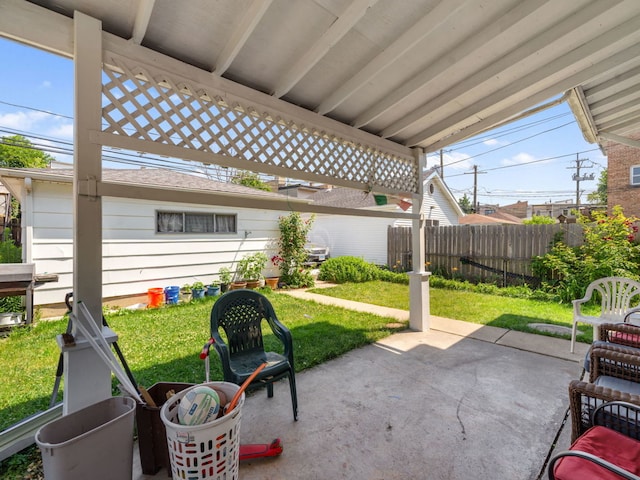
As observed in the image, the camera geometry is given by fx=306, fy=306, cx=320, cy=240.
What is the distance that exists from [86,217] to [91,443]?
1.23m

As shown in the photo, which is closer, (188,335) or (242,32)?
(242,32)

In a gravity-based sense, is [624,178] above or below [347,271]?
above

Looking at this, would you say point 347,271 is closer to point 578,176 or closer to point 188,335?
point 188,335

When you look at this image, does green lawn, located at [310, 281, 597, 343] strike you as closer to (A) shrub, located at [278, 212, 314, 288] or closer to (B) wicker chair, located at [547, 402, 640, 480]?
(A) shrub, located at [278, 212, 314, 288]

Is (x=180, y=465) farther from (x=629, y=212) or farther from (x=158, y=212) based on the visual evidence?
(x=629, y=212)

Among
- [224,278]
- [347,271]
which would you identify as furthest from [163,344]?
[347,271]

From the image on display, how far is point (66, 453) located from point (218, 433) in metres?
0.67

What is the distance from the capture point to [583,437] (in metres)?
1.46

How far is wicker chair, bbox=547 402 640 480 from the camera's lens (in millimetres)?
1187

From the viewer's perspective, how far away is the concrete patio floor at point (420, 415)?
2.01m

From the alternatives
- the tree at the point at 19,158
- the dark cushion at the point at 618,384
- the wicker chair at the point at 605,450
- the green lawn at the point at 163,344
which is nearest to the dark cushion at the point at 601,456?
the wicker chair at the point at 605,450

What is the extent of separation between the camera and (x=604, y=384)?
1.99 m

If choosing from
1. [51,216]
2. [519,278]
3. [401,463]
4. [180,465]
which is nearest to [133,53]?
[180,465]

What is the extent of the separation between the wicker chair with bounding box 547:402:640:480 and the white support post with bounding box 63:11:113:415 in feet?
7.85
